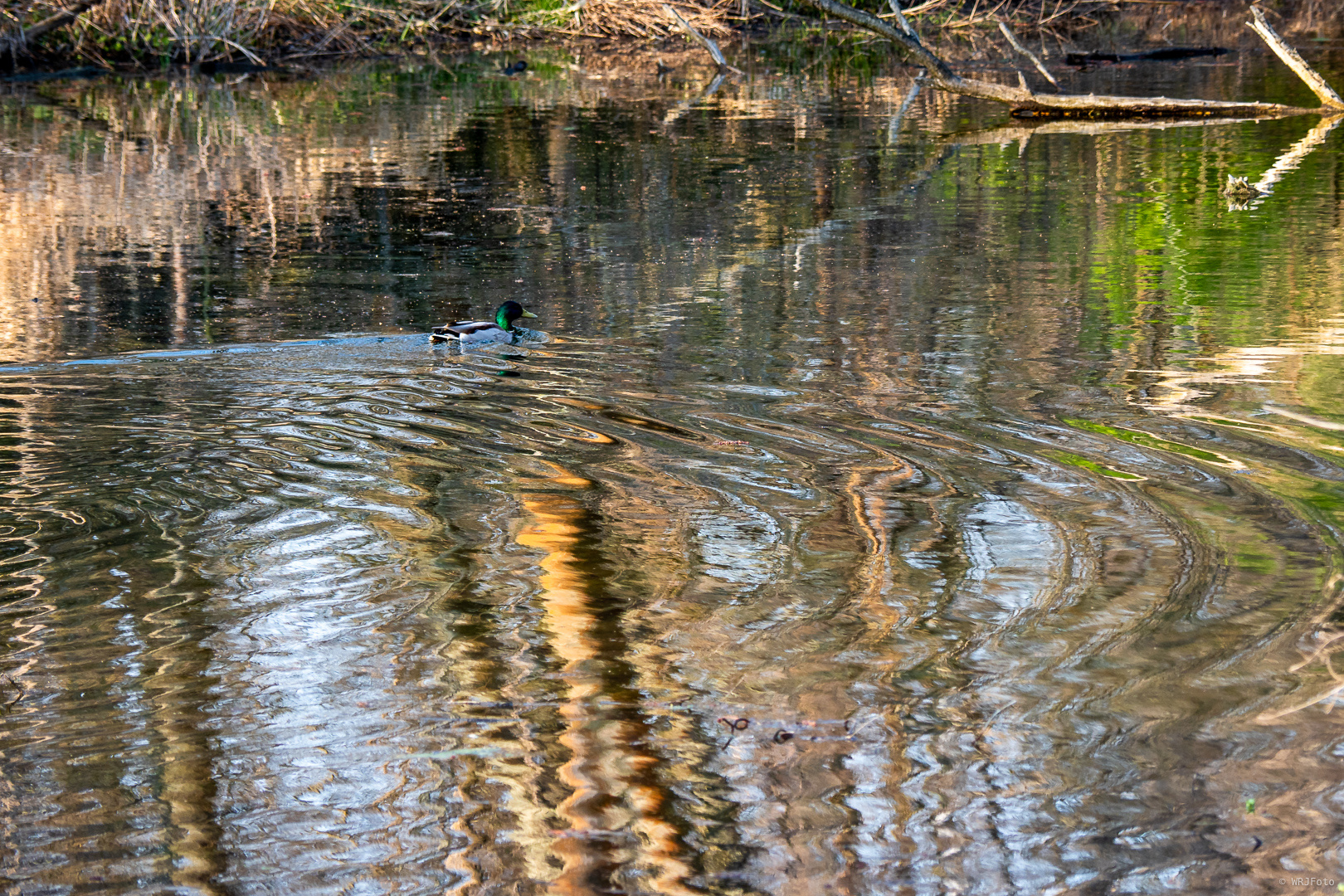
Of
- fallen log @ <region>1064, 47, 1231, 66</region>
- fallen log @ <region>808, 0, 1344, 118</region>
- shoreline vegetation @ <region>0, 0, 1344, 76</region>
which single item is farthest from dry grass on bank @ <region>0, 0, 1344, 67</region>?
fallen log @ <region>808, 0, 1344, 118</region>

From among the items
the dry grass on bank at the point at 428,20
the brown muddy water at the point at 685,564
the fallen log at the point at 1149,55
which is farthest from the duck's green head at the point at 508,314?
the fallen log at the point at 1149,55

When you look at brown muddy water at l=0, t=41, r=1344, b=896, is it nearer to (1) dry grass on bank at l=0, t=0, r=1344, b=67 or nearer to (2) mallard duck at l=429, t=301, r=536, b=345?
(2) mallard duck at l=429, t=301, r=536, b=345

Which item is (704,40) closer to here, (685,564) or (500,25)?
(500,25)

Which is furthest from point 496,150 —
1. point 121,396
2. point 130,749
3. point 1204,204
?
point 130,749

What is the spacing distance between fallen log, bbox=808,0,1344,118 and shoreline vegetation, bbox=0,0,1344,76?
20.4ft

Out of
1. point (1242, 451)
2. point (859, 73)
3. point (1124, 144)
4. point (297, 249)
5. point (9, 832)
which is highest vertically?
point (859, 73)

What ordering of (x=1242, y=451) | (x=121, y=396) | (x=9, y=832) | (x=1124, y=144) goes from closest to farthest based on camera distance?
(x=9, y=832)
(x=1242, y=451)
(x=121, y=396)
(x=1124, y=144)

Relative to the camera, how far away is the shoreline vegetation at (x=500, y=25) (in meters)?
27.4

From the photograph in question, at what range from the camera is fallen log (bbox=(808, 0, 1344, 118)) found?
17.9 metres

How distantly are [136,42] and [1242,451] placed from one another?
27.1 meters

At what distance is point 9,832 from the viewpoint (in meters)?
3.64

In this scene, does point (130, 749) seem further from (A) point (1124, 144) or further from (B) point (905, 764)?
(A) point (1124, 144)

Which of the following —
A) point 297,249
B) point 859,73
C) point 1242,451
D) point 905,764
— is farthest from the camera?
point 859,73

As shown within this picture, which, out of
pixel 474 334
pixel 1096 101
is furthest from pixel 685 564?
pixel 1096 101
